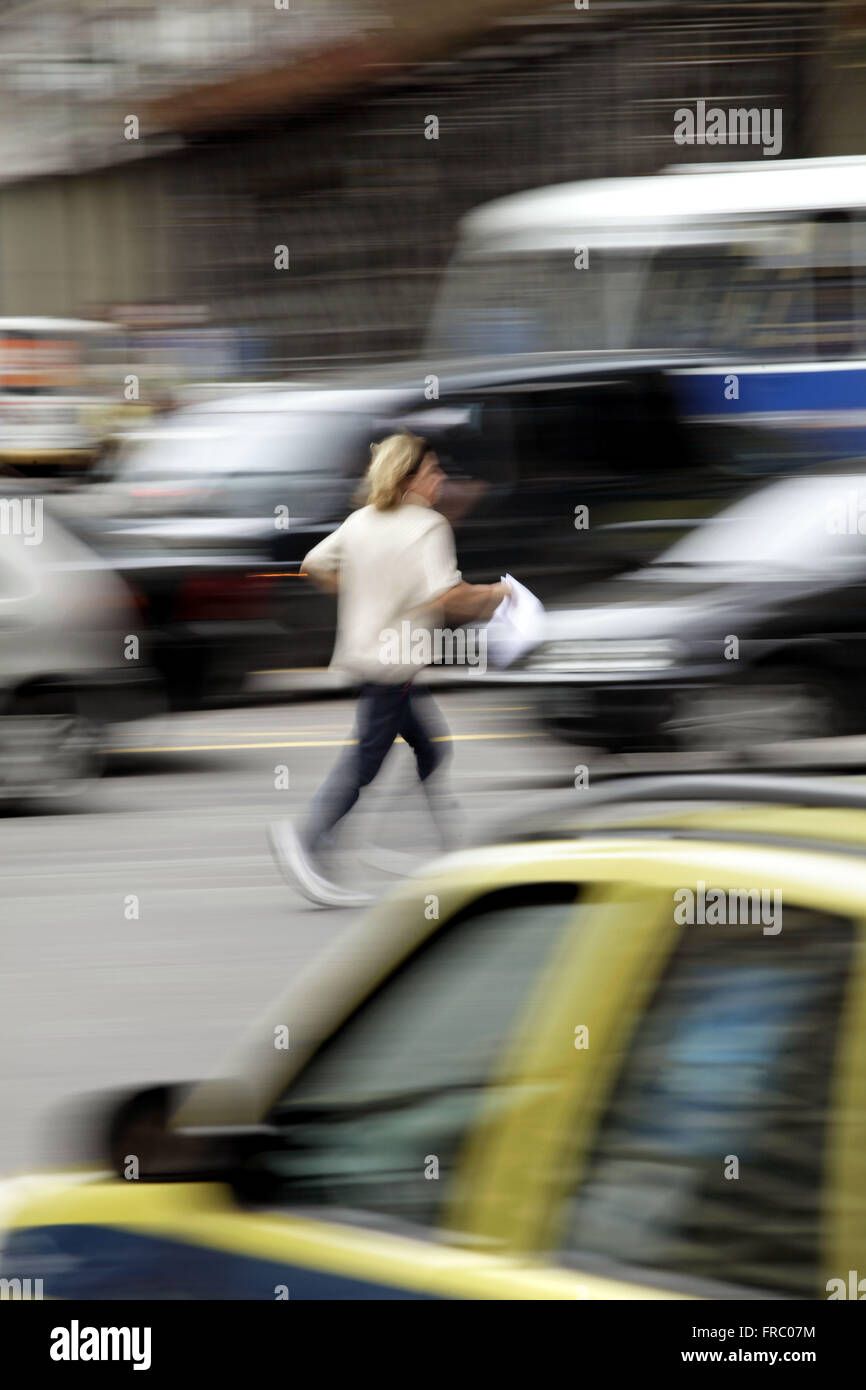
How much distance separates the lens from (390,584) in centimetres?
773

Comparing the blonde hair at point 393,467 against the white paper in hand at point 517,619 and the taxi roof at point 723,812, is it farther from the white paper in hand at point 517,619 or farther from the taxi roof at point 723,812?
the taxi roof at point 723,812

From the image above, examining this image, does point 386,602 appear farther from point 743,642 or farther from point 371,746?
point 743,642

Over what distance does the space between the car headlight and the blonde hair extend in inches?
92.2

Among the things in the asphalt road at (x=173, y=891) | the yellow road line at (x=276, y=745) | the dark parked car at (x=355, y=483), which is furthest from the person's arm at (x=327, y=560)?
the dark parked car at (x=355, y=483)

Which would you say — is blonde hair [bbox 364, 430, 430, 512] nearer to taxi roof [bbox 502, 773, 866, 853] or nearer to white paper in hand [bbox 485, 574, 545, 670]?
white paper in hand [bbox 485, 574, 545, 670]

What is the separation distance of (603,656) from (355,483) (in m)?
3.65

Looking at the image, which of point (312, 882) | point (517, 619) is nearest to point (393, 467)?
A: point (517, 619)

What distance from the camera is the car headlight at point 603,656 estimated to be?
32.4 feet

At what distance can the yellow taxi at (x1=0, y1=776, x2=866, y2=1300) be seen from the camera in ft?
6.97

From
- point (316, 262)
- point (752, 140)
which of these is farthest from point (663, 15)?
point (316, 262)

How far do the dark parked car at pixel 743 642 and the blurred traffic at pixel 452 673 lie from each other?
0.02 metres

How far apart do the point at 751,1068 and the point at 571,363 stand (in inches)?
472
